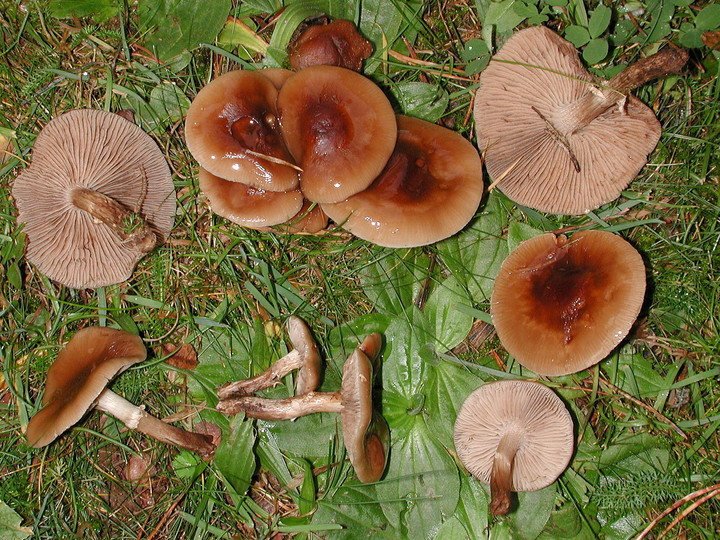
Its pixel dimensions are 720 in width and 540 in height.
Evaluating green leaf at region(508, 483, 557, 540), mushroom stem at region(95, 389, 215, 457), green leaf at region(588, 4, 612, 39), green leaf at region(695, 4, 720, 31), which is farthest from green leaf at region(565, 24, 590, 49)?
mushroom stem at region(95, 389, 215, 457)

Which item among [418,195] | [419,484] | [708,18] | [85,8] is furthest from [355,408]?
[708,18]

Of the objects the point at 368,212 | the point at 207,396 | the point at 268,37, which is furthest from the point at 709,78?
the point at 207,396

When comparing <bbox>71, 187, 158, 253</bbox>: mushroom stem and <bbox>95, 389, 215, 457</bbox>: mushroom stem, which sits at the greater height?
<bbox>71, 187, 158, 253</bbox>: mushroom stem

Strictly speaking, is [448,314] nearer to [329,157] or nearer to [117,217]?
[329,157]

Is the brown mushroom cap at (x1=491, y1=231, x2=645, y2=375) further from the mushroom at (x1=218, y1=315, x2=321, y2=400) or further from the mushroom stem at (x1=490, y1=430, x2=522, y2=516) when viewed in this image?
the mushroom at (x1=218, y1=315, x2=321, y2=400)

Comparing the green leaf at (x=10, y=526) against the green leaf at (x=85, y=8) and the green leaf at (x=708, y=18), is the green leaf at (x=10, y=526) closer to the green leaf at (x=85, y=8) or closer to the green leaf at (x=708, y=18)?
the green leaf at (x=85, y=8)
